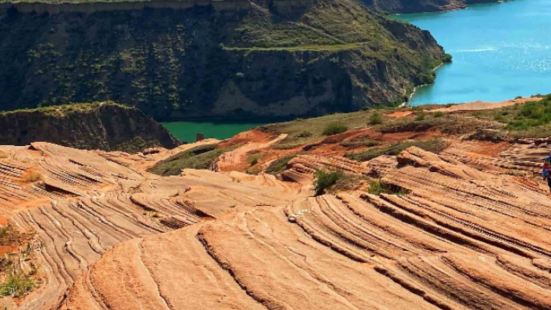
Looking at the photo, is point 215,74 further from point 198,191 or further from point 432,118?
point 198,191

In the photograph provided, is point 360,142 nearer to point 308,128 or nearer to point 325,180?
point 325,180

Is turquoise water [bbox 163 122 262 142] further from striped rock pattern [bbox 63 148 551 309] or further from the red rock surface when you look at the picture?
striped rock pattern [bbox 63 148 551 309]

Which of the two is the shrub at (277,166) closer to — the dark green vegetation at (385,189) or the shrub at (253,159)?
the shrub at (253,159)

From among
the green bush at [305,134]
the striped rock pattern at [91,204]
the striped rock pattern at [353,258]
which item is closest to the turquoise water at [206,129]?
the green bush at [305,134]

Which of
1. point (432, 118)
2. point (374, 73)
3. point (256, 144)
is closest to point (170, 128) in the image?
point (374, 73)

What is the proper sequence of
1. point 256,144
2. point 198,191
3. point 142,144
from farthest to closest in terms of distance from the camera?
point 142,144
point 256,144
point 198,191
